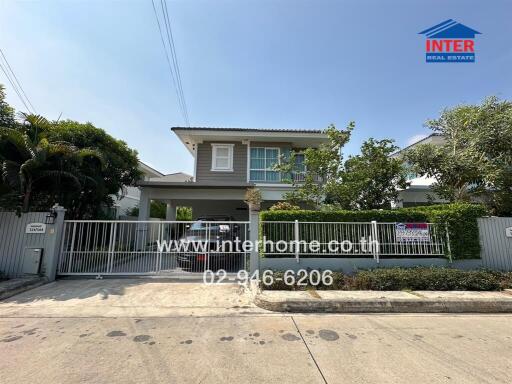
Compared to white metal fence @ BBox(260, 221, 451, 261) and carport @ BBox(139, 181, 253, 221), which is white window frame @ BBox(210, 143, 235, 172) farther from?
white metal fence @ BBox(260, 221, 451, 261)

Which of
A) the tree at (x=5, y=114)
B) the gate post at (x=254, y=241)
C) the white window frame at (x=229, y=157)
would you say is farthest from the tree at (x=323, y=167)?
the tree at (x=5, y=114)

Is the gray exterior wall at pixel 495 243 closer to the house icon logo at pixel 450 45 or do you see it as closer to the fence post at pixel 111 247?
the house icon logo at pixel 450 45

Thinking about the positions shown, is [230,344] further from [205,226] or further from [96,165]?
[96,165]

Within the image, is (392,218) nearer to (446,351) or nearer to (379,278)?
(379,278)

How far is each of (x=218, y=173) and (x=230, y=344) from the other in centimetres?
1101

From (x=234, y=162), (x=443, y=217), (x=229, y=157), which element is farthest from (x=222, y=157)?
(x=443, y=217)

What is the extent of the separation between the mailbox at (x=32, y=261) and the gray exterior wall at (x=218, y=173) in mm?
7712

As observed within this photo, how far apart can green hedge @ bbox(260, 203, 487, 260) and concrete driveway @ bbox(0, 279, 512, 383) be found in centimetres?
292

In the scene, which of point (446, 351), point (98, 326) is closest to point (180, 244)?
point (98, 326)

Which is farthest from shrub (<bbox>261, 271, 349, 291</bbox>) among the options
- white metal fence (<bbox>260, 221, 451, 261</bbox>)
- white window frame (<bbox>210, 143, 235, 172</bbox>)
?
white window frame (<bbox>210, 143, 235, 172</bbox>)

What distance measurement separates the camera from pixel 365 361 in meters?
3.46

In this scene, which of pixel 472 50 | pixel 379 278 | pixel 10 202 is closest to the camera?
pixel 379 278

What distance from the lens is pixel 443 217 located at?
823cm

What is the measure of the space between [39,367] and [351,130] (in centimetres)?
1124
